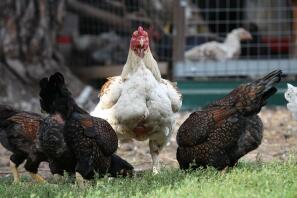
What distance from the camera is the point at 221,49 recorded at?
46.2 feet

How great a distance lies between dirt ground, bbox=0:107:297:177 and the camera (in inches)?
361

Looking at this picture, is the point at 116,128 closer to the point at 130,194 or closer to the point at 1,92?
the point at 130,194

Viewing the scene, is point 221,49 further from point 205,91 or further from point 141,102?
point 141,102

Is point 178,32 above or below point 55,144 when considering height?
above

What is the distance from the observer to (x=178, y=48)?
13906 millimetres

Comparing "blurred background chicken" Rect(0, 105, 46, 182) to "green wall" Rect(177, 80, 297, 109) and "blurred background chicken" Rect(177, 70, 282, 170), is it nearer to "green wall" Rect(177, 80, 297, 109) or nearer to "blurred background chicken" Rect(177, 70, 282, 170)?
"blurred background chicken" Rect(177, 70, 282, 170)

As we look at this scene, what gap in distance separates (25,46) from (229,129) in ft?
22.3

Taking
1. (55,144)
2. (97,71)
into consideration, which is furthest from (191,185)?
(97,71)

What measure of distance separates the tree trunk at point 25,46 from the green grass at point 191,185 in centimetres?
617

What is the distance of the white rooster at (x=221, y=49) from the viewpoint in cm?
1402

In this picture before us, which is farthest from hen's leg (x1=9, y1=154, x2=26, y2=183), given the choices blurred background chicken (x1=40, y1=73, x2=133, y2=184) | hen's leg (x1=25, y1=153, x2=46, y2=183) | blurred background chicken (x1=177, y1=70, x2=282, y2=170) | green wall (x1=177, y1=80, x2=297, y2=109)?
green wall (x1=177, y1=80, x2=297, y2=109)

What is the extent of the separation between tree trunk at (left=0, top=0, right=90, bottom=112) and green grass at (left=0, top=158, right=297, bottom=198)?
617cm

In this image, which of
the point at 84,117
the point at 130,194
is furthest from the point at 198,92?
the point at 130,194

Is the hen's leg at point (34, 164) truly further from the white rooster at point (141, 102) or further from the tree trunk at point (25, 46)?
the tree trunk at point (25, 46)
